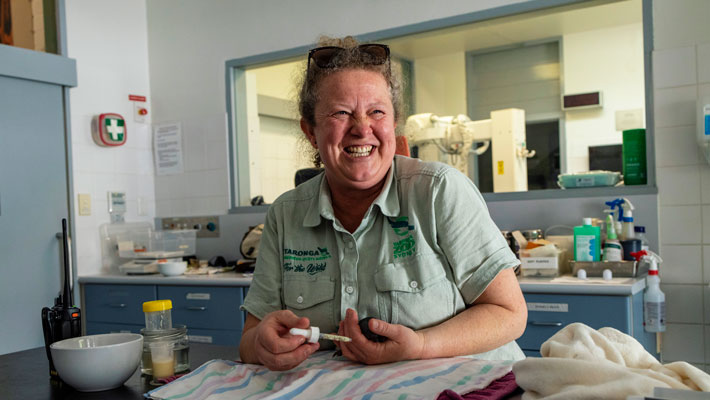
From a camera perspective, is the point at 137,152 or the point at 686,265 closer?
the point at 686,265

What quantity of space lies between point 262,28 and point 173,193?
123cm

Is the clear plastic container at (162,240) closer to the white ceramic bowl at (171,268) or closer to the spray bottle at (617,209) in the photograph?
the white ceramic bowl at (171,268)

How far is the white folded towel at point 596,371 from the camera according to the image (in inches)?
30.5

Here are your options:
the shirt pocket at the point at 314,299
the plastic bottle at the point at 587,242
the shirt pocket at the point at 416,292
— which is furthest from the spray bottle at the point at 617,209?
the shirt pocket at the point at 314,299

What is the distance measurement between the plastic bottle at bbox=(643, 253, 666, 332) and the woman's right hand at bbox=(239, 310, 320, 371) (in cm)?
183

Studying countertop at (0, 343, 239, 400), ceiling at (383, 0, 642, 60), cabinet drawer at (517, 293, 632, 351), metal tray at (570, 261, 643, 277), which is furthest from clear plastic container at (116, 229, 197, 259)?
countertop at (0, 343, 239, 400)

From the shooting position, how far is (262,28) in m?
3.91

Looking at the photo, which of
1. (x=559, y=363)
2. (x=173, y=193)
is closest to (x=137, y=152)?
(x=173, y=193)

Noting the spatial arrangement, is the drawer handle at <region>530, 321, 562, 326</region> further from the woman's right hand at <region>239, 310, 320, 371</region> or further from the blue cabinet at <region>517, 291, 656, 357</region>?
the woman's right hand at <region>239, 310, 320, 371</region>

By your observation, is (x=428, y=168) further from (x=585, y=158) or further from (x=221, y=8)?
(x=585, y=158)

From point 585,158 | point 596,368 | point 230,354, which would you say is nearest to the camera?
point 596,368

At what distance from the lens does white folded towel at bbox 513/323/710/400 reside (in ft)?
2.54

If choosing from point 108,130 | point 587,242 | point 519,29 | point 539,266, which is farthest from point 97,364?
point 519,29

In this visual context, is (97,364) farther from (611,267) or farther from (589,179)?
(589,179)
